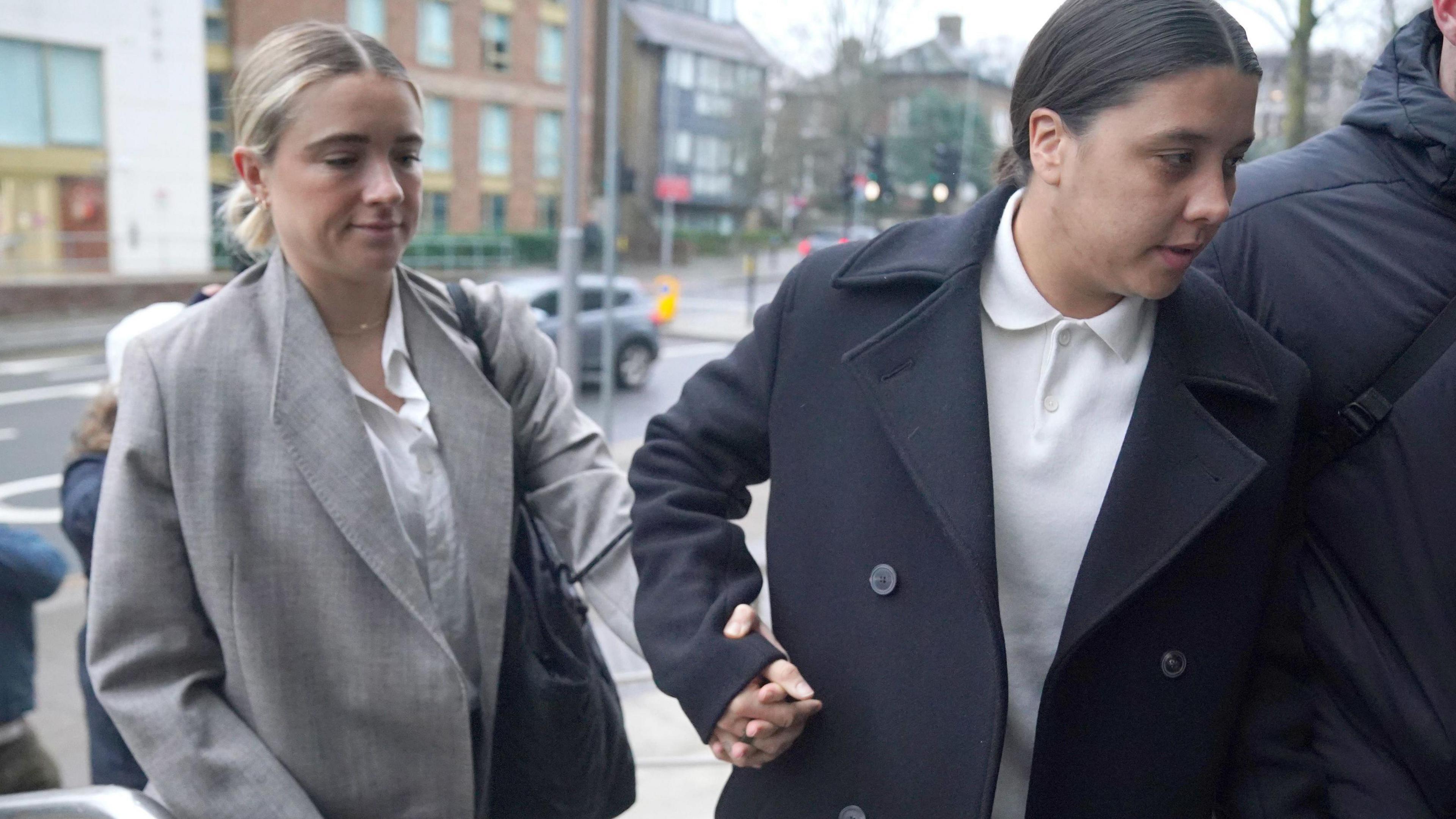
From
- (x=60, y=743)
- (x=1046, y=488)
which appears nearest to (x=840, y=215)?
(x=60, y=743)

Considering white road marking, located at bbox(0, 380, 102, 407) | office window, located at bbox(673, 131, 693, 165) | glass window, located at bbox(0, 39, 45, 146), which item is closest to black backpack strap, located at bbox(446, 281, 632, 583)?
white road marking, located at bbox(0, 380, 102, 407)

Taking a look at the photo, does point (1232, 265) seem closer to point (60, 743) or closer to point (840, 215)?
point (60, 743)

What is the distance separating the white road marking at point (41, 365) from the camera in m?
15.6

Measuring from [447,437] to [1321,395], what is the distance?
1282 millimetres

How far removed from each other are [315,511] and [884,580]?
2.71 ft

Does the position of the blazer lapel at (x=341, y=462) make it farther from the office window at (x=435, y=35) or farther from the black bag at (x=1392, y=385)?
the office window at (x=435, y=35)

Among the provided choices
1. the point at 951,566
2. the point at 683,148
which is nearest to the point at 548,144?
the point at 683,148

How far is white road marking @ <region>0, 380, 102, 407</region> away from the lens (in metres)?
13.5

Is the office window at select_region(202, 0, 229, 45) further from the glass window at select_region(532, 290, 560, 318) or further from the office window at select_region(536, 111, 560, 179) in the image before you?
the glass window at select_region(532, 290, 560, 318)

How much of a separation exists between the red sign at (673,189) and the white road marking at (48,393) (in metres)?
25.5

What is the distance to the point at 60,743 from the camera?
442 centimetres

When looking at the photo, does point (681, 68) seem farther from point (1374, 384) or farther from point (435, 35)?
point (1374, 384)

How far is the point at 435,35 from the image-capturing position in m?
30.7

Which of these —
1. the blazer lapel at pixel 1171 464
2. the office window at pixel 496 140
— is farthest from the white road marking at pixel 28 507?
the office window at pixel 496 140
